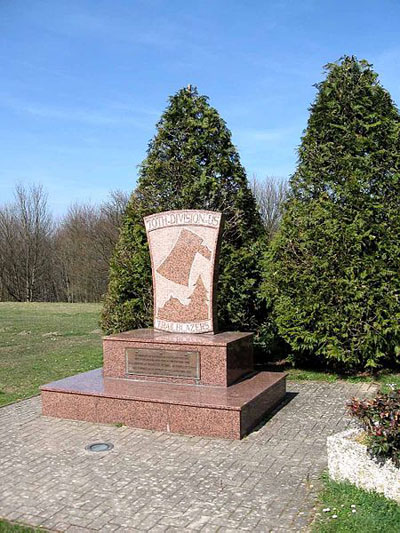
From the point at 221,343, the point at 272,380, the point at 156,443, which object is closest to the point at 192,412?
the point at 156,443

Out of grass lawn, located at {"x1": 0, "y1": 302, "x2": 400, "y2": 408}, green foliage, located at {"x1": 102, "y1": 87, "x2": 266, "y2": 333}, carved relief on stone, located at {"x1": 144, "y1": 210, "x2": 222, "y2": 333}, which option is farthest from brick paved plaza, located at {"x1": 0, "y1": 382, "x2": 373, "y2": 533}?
green foliage, located at {"x1": 102, "y1": 87, "x2": 266, "y2": 333}

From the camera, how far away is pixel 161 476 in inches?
196

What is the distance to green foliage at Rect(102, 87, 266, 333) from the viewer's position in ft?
32.9

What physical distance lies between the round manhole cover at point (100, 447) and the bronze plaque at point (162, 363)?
1.64m

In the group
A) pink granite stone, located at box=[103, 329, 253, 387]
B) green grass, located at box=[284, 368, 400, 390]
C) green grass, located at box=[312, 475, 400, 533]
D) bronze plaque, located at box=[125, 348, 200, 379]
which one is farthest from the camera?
green grass, located at box=[284, 368, 400, 390]

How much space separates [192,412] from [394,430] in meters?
2.68

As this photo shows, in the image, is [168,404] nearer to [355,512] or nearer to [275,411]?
[275,411]

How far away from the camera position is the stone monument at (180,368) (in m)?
6.37

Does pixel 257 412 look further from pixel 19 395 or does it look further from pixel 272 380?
pixel 19 395

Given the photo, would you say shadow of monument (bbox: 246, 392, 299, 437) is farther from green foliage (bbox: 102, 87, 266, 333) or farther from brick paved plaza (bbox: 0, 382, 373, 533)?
green foliage (bbox: 102, 87, 266, 333)

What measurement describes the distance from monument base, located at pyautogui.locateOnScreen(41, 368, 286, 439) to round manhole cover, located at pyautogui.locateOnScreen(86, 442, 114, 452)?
26.7 inches

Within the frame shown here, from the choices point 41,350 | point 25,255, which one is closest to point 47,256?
point 25,255

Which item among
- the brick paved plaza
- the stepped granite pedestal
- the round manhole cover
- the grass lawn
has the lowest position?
the brick paved plaza

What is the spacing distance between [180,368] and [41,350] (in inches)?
287
